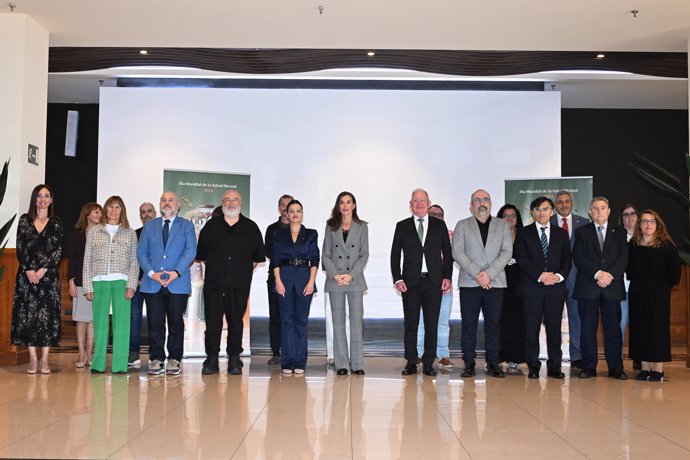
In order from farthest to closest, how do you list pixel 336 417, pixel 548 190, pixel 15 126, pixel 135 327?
1. pixel 548 190
2. pixel 15 126
3. pixel 135 327
4. pixel 336 417

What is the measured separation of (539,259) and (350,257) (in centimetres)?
163

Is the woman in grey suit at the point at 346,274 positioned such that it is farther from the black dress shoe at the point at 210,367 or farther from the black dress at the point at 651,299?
the black dress at the point at 651,299

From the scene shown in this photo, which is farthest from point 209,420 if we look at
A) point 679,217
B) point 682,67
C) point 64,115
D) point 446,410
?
point 679,217

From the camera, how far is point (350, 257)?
6.48 metres

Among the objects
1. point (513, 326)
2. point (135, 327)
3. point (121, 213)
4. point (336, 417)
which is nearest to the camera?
point (336, 417)

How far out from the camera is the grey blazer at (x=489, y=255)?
6.32 meters

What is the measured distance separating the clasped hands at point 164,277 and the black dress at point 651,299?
3.98 m

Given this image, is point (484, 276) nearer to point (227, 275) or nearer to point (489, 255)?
point (489, 255)

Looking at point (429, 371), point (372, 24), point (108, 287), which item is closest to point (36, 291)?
point (108, 287)

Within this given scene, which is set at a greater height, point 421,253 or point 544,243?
point 544,243

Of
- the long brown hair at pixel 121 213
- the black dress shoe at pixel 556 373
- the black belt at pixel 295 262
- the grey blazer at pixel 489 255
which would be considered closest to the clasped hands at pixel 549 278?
the grey blazer at pixel 489 255

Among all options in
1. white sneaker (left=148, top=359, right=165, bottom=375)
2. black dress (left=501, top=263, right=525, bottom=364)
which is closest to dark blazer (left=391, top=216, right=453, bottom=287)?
black dress (left=501, top=263, right=525, bottom=364)

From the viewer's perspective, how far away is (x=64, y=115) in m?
11.0

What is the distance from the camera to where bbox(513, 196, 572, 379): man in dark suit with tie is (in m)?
6.29
